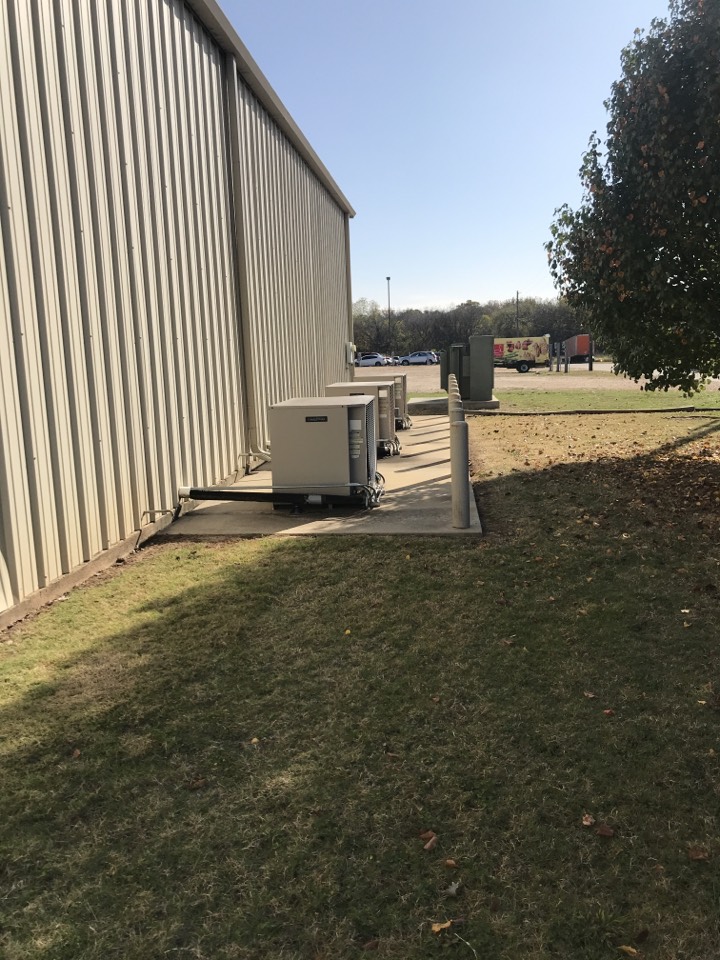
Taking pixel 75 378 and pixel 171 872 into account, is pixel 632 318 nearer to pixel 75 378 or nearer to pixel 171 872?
pixel 75 378

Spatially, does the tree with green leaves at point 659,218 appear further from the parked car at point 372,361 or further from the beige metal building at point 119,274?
the parked car at point 372,361

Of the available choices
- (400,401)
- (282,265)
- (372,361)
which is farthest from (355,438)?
(372,361)

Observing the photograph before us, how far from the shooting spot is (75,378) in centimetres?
502

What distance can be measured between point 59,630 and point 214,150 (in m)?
6.14

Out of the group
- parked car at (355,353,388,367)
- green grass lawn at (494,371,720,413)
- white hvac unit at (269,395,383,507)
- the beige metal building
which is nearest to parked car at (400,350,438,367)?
parked car at (355,353,388,367)

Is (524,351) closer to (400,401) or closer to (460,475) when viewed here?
(400,401)

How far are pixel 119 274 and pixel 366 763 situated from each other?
4.35m

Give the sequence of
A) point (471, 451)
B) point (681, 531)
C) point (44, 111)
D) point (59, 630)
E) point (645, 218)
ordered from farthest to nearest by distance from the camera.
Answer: point (471, 451) < point (645, 218) < point (681, 531) < point (44, 111) < point (59, 630)

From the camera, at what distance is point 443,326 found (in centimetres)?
9038

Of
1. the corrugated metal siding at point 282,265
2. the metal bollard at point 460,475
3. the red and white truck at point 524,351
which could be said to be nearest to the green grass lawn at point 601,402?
the corrugated metal siding at point 282,265

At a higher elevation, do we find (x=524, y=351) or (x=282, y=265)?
(x=282, y=265)

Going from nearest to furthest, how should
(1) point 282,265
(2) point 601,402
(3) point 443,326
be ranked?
(1) point 282,265
(2) point 601,402
(3) point 443,326

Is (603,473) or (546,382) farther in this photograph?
(546,382)

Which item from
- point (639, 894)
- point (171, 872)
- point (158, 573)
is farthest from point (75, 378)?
point (639, 894)
